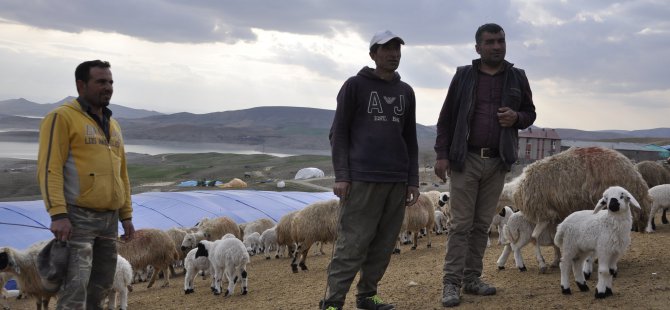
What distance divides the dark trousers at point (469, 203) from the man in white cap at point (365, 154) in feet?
2.70

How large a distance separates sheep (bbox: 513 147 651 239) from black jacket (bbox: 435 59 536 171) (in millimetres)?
2400

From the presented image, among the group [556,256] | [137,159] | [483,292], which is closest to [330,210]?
[556,256]

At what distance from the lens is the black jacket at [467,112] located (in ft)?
21.7

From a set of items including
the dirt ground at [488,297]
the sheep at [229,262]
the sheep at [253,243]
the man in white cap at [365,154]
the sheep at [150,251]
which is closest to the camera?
the man in white cap at [365,154]

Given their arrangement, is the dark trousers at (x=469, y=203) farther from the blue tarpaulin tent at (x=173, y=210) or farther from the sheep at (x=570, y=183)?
the blue tarpaulin tent at (x=173, y=210)

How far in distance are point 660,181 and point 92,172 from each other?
19112 mm

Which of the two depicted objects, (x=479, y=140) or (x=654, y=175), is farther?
(x=654, y=175)

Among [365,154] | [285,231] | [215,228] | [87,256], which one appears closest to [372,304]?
[365,154]

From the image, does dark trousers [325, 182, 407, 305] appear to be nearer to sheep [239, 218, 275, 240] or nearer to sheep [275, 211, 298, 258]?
sheep [275, 211, 298, 258]

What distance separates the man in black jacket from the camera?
6.58 meters

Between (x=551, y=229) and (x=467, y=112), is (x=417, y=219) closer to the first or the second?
(x=551, y=229)

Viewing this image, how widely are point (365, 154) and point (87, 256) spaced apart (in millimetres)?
2519

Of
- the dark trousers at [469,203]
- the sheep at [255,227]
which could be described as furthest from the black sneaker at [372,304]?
the sheep at [255,227]

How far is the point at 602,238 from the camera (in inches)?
263
